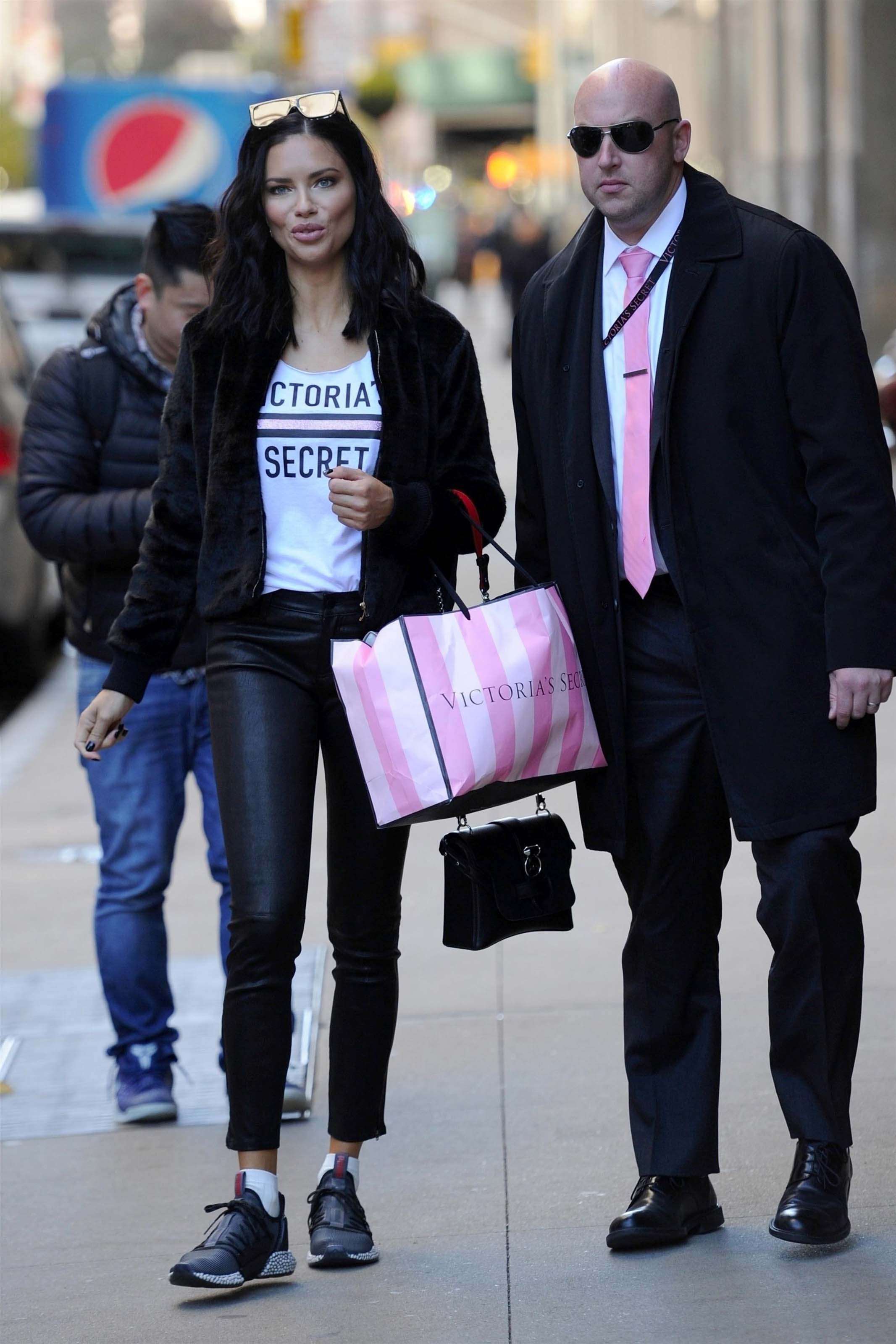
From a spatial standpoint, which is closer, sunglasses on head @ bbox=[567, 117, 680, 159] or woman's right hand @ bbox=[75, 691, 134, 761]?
sunglasses on head @ bbox=[567, 117, 680, 159]

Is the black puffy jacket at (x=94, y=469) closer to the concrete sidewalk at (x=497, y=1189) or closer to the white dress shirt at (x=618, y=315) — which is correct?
the concrete sidewalk at (x=497, y=1189)

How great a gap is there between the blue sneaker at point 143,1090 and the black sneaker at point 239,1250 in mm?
1148

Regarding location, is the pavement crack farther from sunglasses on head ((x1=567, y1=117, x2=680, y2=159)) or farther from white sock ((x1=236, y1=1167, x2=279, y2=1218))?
Answer: sunglasses on head ((x1=567, y1=117, x2=680, y2=159))

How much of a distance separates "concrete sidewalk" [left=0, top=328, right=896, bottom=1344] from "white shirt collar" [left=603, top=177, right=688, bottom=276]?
5.93 ft

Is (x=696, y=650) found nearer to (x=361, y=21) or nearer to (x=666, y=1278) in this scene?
(x=666, y=1278)

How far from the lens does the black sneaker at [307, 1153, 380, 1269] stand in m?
3.84

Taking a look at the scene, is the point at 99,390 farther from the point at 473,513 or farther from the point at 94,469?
the point at 473,513

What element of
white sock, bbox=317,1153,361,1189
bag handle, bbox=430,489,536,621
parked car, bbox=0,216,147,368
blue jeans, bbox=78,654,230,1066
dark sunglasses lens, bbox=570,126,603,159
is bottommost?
white sock, bbox=317,1153,361,1189

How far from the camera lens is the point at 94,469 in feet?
16.2

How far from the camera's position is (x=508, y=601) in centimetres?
372

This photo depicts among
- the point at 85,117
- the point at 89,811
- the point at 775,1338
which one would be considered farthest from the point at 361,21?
the point at 775,1338

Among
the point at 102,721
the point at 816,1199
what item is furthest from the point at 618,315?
the point at 816,1199

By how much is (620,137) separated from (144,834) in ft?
6.89

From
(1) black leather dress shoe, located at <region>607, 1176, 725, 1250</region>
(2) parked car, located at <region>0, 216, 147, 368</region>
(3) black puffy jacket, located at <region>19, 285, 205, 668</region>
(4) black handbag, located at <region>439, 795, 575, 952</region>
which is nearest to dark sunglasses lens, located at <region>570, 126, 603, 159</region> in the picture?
(4) black handbag, located at <region>439, 795, 575, 952</region>
